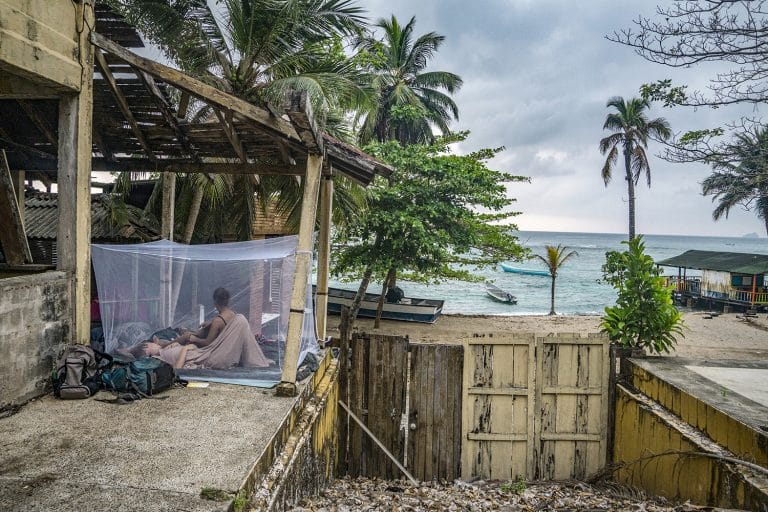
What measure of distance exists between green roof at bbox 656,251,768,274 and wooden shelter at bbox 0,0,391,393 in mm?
27463

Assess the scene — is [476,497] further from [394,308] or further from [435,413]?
[394,308]

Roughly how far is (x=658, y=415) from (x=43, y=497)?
20.1 ft

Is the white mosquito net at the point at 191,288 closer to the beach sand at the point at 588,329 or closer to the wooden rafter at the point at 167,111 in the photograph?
the wooden rafter at the point at 167,111

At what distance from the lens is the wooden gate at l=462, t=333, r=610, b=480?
7.11m

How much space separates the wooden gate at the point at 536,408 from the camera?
7109mm

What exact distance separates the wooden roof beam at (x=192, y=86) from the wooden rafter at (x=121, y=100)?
1.05ft

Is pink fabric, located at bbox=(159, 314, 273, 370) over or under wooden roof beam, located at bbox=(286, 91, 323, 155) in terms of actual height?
under

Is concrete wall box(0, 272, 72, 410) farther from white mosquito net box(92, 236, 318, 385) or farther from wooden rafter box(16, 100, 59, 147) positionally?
wooden rafter box(16, 100, 59, 147)

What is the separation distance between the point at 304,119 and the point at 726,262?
34.9 meters

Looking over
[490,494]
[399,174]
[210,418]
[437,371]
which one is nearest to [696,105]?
[437,371]

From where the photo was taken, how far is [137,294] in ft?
21.6

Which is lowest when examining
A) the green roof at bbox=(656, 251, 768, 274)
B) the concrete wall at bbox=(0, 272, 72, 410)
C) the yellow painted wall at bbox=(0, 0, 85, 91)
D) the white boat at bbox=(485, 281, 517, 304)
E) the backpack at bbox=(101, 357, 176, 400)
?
the white boat at bbox=(485, 281, 517, 304)

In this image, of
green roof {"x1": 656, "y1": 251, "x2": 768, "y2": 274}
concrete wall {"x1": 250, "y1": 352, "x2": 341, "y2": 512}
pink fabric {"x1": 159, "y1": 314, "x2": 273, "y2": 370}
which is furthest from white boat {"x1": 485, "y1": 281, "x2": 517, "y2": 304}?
pink fabric {"x1": 159, "y1": 314, "x2": 273, "y2": 370}

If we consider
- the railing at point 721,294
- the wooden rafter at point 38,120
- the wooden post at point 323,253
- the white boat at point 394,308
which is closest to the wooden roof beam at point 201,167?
the wooden post at point 323,253
